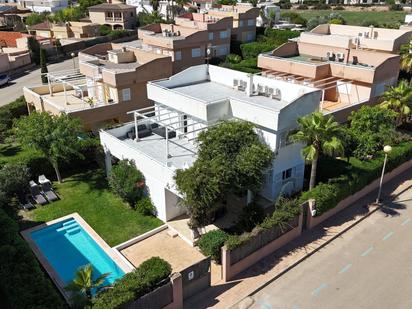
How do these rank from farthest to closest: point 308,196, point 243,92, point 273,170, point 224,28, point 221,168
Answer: point 224,28, point 243,92, point 273,170, point 308,196, point 221,168

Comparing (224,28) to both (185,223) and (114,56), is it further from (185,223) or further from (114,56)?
(185,223)

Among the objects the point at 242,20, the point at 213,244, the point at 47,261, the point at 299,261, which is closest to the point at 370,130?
the point at 299,261

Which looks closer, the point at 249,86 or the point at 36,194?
the point at 36,194

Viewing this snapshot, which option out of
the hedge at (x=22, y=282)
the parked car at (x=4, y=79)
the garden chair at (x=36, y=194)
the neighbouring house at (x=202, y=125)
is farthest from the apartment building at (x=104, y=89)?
the hedge at (x=22, y=282)

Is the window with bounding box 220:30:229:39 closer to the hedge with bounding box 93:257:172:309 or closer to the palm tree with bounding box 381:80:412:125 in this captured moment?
the palm tree with bounding box 381:80:412:125

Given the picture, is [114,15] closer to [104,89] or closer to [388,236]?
[104,89]

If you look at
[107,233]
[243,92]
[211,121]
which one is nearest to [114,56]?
[243,92]
